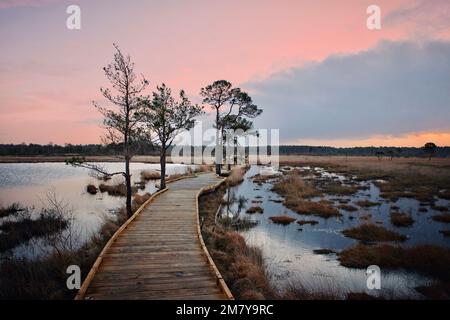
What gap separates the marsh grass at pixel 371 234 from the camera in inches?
559

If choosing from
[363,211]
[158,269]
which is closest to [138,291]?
[158,269]

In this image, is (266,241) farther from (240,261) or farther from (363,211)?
(363,211)

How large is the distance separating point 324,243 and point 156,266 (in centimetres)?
966

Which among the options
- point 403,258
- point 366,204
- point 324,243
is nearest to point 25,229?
point 324,243

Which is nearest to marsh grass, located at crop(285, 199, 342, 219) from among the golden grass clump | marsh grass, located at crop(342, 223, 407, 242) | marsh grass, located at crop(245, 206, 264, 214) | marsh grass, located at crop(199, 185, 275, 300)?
marsh grass, located at crop(245, 206, 264, 214)

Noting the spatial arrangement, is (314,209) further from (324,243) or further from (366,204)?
(324,243)

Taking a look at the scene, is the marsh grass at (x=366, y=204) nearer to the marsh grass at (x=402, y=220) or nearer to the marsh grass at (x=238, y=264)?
the marsh grass at (x=402, y=220)

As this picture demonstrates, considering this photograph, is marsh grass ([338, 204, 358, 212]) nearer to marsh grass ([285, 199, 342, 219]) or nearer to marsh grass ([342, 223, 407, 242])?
marsh grass ([285, 199, 342, 219])

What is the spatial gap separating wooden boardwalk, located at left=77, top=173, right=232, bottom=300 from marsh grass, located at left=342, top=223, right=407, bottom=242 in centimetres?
921

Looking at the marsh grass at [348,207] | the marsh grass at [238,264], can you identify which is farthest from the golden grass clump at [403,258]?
the marsh grass at [348,207]

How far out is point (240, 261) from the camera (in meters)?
9.84

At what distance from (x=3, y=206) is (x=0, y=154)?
374 feet

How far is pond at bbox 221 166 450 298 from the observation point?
9547 mm
